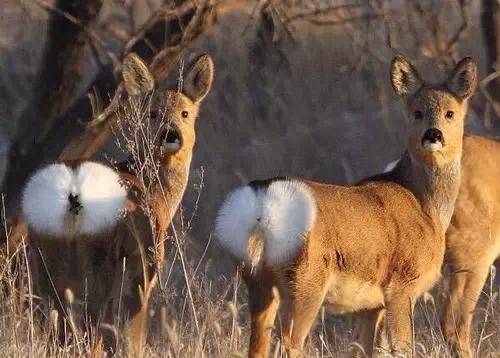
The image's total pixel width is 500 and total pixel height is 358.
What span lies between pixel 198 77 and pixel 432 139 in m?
1.47

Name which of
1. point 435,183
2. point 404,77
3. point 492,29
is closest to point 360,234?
point 435,183

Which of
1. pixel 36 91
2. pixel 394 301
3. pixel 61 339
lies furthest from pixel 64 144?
pixel 394 301

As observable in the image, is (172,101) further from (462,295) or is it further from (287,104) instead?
(287,104)

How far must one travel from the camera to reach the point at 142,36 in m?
11.2

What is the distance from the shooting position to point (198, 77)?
9688 mm

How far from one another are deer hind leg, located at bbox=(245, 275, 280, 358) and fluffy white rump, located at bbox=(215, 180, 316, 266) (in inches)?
9.5

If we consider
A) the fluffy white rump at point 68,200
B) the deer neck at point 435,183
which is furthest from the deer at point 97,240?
the deer neck at point 435,183

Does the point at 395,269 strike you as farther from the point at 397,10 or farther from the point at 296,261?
the point at 397,10

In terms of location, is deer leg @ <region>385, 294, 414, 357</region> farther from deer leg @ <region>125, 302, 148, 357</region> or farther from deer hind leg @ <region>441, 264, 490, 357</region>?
deer hind leg @ <region>441, 264, 490, 357</region>

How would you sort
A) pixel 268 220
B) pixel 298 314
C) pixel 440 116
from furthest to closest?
pixel 440 116
pixel 298 314
pixel 268 220

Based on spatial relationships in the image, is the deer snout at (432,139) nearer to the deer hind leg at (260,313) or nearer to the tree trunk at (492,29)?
the deer hind leg at (260,313)

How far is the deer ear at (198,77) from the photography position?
962 cm

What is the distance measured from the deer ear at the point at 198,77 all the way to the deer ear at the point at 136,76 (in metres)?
0.21

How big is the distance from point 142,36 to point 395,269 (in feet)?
11.2
